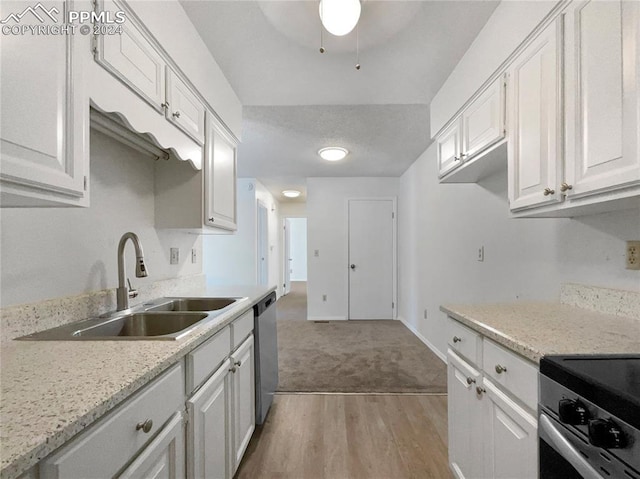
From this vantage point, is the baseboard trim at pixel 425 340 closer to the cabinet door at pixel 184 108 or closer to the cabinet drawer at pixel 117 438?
the cabinet drawer at pixel 117 438

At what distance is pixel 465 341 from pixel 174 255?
6.33 feet

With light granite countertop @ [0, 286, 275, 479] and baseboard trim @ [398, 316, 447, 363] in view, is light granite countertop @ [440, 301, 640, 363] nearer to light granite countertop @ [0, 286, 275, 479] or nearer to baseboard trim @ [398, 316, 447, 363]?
light granite countertop @ [0, 286, 275, 479]

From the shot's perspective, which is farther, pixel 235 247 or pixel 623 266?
pixel 235 247

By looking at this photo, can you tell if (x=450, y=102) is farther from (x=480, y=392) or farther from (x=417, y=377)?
(x=417, y=377)

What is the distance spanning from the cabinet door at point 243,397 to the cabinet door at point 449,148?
1728mm

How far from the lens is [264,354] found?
6.79ft

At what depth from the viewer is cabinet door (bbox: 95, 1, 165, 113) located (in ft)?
3.54

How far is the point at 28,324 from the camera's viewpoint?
108cm

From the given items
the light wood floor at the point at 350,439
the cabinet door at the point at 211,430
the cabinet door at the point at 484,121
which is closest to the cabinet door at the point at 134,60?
the cabinet door at the point at 211,430

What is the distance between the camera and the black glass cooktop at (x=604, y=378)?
25.9 inches

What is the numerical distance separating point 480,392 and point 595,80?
1221 mm

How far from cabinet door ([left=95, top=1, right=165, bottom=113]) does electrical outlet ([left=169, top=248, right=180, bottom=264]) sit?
3.47 ft

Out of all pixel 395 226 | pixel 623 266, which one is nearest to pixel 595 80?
pixel 623 266

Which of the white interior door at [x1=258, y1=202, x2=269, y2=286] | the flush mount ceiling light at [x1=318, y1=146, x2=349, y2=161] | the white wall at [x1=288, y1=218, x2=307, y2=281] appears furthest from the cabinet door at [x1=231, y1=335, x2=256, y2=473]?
the white wall at [x1=288, y1=218, x2=307, y2=281]
